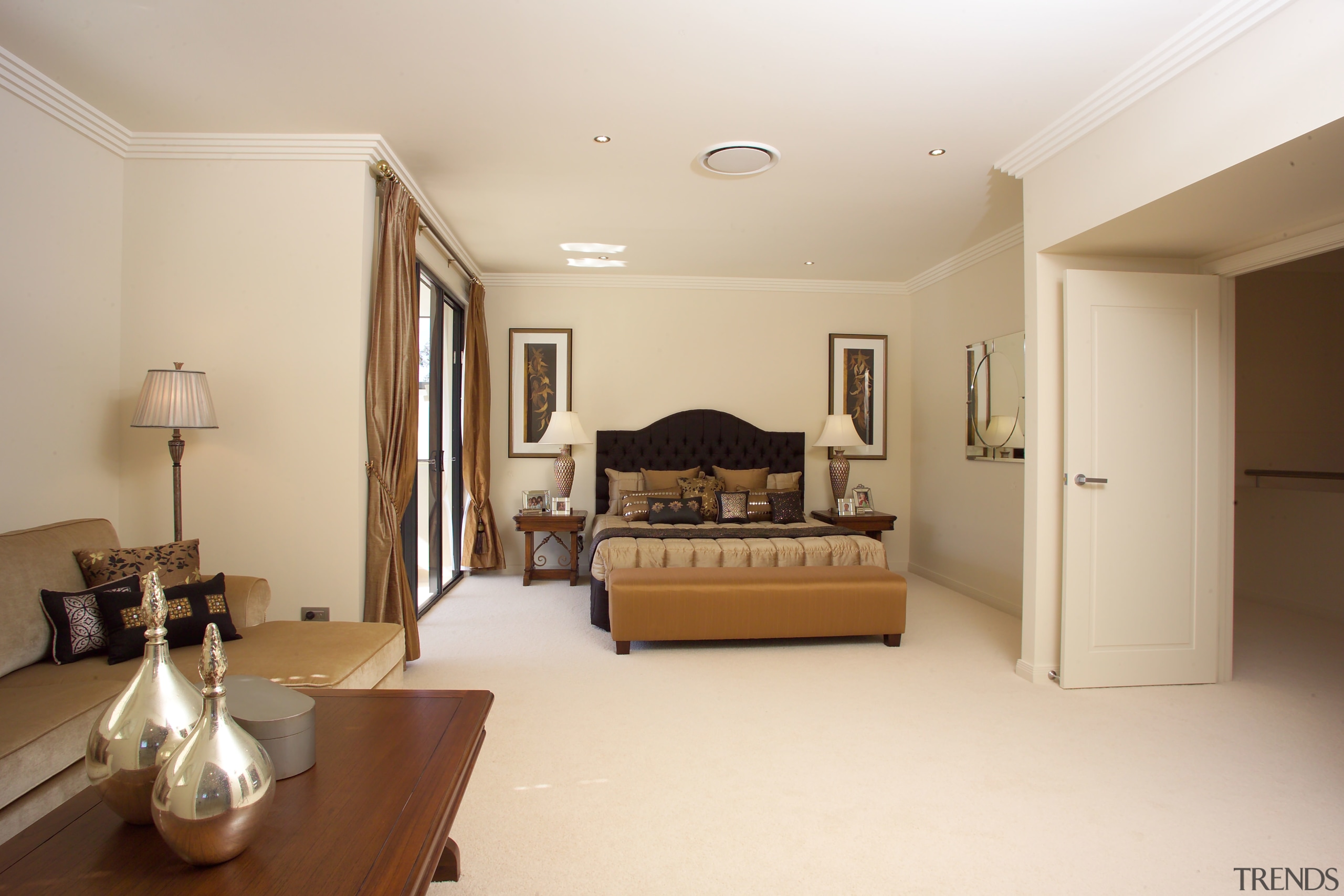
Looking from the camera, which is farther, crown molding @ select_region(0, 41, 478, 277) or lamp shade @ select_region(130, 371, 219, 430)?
crown molding @ select_region(0, 41, 478, 277)

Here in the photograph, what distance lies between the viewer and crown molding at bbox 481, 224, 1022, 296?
18.9ft

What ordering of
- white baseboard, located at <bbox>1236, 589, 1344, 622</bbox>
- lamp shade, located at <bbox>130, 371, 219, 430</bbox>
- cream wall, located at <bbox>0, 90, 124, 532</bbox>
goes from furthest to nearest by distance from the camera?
white baseboard, located at <bbox>1236, 589, 1344, 622</bbox>, lamp shade, located at <bbox>130, 371, 219, 430</bbox>, cream wall, located at <bbox>0, 90, 124, 532</bbox>

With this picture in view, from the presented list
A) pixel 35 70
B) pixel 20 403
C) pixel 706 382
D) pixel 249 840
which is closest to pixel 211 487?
pixel 20 403

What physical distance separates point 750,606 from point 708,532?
98 cm

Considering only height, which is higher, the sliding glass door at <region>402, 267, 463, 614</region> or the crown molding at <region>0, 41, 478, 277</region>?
the crown molding at <region>0, 41, 478, 277</region>

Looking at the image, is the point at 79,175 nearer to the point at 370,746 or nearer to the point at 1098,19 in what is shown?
the point at 370,746

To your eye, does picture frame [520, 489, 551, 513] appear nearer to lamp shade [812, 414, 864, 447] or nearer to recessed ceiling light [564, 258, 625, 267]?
recessed ceiling light [564, 258, 625, 267]

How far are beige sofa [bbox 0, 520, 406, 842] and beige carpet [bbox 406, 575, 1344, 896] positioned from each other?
63 centimetres

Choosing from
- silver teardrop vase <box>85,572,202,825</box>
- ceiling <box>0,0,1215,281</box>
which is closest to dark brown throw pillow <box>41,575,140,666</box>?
silver teardrop vase <box>85,572,202,825</box>

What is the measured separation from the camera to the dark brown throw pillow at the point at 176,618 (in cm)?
216

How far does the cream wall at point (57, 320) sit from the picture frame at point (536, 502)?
2.74m

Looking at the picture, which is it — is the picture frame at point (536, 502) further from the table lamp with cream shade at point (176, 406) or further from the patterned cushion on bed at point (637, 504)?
the table lamp with cream shade at point (176, 406)

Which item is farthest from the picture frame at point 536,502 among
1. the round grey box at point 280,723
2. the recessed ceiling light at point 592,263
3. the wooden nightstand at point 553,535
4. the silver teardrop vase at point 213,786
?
the silver teardrop vase at point 213,786

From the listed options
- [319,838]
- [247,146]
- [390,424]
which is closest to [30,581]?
[390,424]
